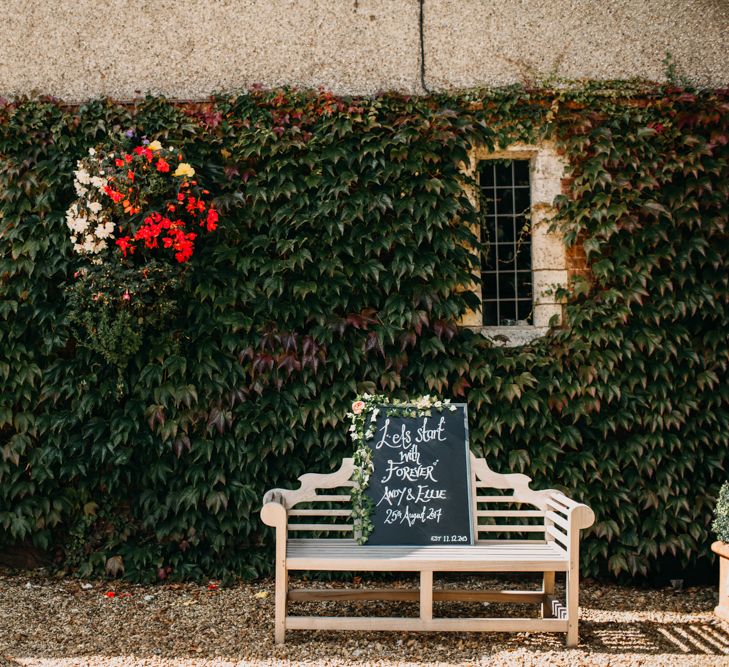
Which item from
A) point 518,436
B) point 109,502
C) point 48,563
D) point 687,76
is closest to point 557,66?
point 687,76

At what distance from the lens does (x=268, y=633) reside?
364cm

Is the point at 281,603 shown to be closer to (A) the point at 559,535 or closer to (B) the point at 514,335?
(A) the point at 559,535

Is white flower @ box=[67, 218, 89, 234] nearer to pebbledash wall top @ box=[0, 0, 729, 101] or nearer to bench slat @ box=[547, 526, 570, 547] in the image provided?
pebbledash wall top @ box=[0, 0, 729, 101]

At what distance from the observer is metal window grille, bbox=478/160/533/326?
5.02 meters

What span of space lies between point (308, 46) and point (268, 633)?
3972 millimetres

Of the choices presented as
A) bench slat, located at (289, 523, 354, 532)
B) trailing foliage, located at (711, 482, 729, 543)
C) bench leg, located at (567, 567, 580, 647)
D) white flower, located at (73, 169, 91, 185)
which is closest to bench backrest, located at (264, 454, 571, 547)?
bench slat, located at (289, 523, 354, 532)

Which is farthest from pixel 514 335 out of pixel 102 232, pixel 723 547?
pixel 102 232

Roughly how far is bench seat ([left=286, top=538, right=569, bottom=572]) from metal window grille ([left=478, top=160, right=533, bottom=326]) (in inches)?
76.5

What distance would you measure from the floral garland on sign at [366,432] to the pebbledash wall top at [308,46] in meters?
2.43

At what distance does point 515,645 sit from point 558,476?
1380 millimetres

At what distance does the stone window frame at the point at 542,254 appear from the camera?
4.83m

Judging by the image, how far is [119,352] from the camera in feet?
14.6

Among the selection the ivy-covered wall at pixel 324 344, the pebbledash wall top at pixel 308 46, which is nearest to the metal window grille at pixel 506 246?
the ivy-covered wall at pixel 324 344

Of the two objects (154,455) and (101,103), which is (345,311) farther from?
(101,103)
